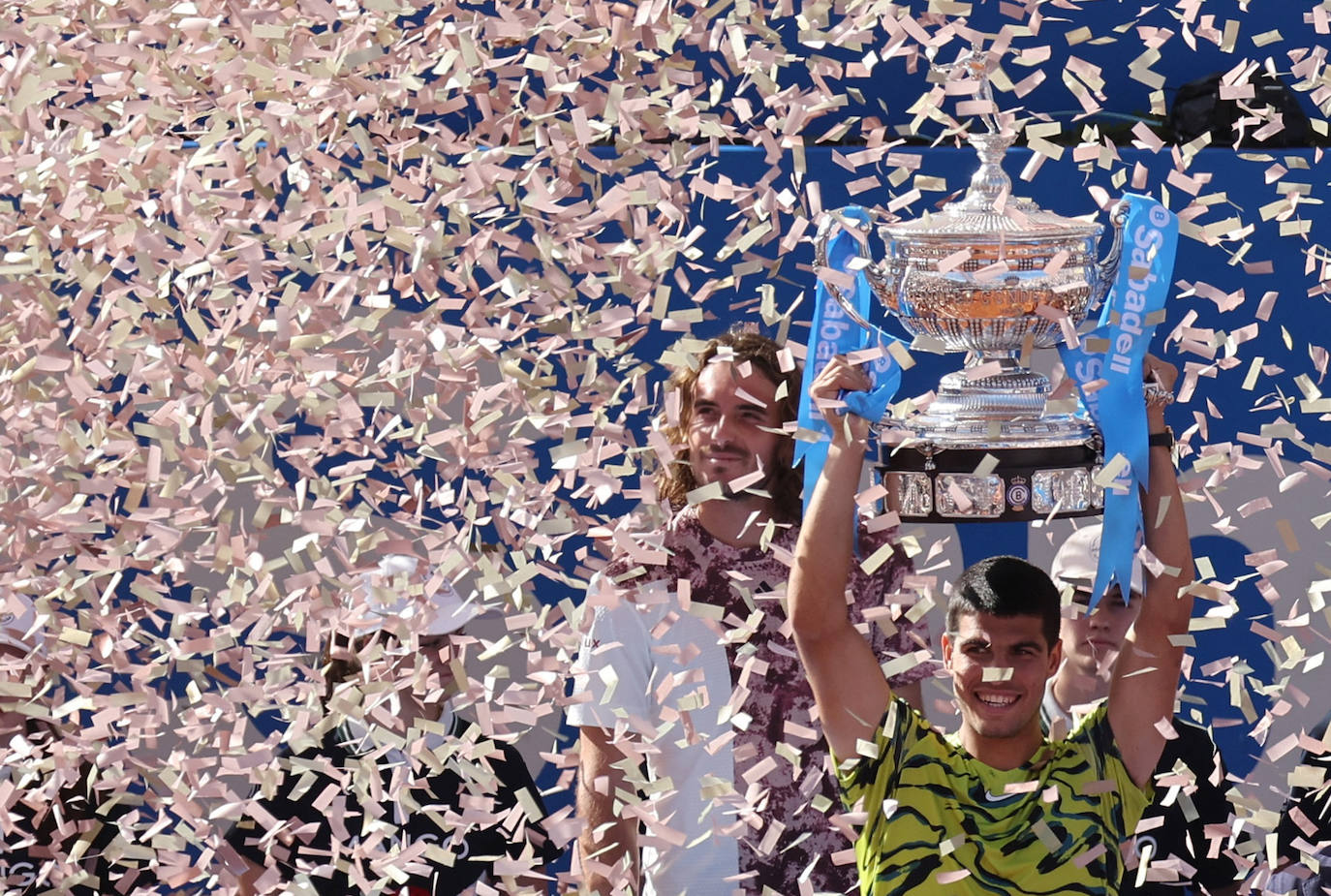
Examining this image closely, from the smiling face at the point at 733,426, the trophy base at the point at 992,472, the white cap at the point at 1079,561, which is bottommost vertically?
the white cap at the point at 1079,561

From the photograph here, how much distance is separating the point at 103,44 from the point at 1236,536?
2660mm

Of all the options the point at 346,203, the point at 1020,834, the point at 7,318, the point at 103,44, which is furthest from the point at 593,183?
the point at 1020,834

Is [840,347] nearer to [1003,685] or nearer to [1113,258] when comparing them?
[1113,258]

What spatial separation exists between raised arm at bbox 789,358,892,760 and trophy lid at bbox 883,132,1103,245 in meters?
0.26

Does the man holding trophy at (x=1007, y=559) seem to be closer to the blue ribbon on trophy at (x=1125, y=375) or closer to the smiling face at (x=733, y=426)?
the blue ribbon on trophy at (x=1125, y=375)

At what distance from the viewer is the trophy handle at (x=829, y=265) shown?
2338 mm

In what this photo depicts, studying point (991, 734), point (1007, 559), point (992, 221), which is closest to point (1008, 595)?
point (1007, 559)

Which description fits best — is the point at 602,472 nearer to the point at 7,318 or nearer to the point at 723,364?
the point at 723,364

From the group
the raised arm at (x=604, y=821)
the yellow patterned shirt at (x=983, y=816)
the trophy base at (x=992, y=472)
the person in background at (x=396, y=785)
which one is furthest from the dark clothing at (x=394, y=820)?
the trophy base at (x=992, y=472)

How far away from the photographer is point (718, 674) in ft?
8.27

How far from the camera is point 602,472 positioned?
2617 millimetres

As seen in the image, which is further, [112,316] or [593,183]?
[593,183]

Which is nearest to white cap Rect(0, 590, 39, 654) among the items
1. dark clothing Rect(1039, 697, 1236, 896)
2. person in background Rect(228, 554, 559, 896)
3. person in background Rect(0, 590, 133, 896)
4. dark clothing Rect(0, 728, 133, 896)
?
person in background Rect(0, 590, 133, 896)

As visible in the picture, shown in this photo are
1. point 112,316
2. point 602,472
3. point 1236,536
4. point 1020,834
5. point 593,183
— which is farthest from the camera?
point 1236,536
